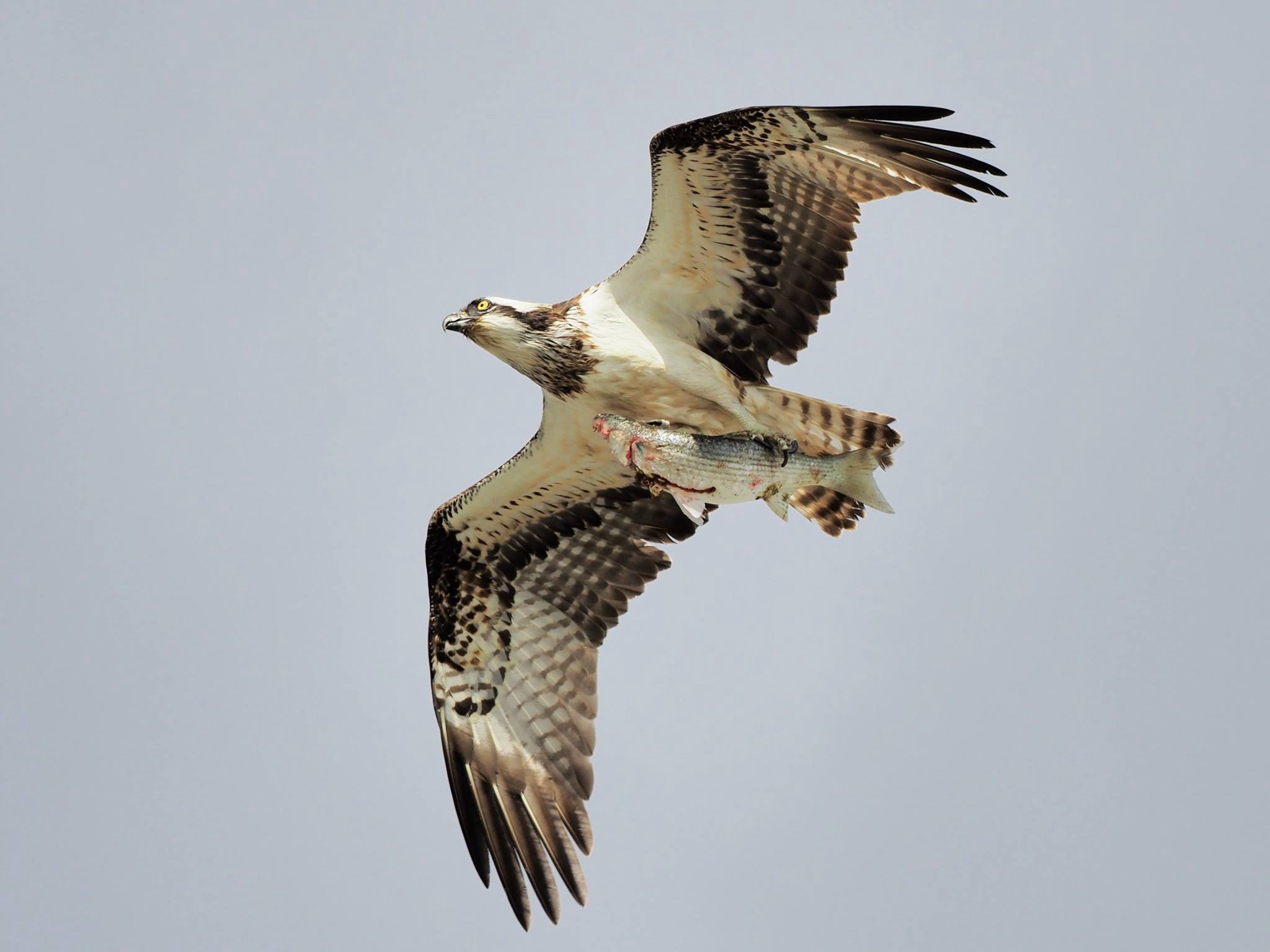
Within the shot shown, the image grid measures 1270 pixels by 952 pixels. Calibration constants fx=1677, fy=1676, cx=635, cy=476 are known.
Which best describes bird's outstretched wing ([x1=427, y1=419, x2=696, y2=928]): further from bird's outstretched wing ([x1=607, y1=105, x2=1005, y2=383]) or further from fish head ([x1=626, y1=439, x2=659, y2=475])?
fish head ([x1=626, y1=439, x2=659, y2=475])

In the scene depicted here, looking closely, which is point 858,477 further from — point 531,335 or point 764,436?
point 531,335

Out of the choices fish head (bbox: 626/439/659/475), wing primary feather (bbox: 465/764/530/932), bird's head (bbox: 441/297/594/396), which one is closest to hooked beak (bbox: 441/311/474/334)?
bird's head (bbox: 441/297/594/396)

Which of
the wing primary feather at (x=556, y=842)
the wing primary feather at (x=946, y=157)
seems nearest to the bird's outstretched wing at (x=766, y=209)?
the wing primary feather at (x=946, y=157)

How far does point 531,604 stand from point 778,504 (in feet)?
9.18

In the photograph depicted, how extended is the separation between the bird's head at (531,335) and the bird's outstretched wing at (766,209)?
1.92 feet

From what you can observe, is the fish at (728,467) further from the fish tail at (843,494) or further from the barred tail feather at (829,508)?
the barred tail feather at (829,508)

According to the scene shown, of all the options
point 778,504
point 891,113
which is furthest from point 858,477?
point 891,113

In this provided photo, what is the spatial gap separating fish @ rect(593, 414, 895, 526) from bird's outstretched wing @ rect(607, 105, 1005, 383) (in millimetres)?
1225

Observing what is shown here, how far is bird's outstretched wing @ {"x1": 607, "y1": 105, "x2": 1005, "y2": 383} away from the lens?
11945 mm

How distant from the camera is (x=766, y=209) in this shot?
12359 millimetres

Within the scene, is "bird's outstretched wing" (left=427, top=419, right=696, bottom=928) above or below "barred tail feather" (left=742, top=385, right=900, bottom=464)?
below

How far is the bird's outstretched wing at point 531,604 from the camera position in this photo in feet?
43.2

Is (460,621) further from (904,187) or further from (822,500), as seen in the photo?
(904,187)

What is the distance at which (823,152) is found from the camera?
1220cm
